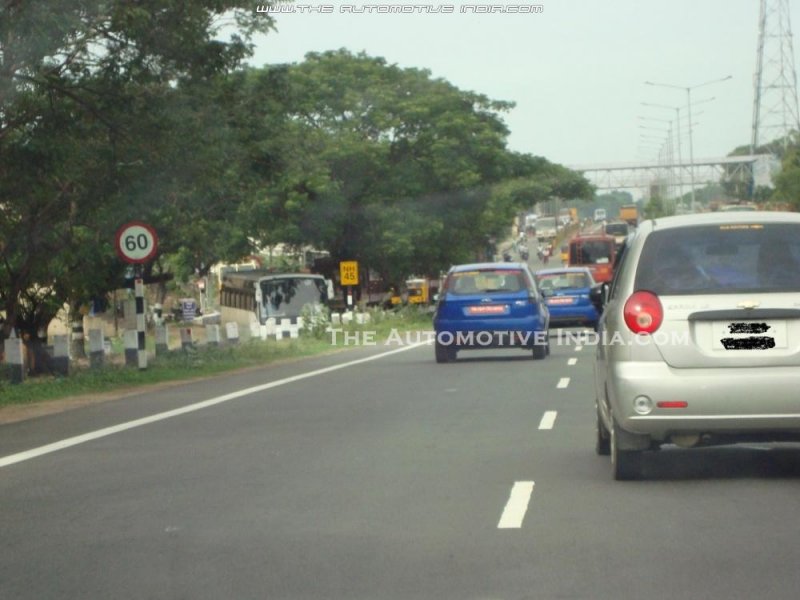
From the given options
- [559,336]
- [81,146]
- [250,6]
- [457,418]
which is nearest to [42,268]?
[81,146]

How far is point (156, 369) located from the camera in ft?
90.5

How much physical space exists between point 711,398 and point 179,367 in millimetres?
Result: 19877

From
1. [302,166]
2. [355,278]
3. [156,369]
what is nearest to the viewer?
[156,369]

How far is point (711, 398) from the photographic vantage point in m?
9.74

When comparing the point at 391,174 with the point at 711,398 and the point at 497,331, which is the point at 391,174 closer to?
the point at 497,331

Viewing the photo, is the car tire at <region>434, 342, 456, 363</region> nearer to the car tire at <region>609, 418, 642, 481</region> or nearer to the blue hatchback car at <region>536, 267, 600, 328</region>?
the blue hatchback car at <region>536, 267, 600, 328</region>

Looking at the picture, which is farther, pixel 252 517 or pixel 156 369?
pixel 156 369

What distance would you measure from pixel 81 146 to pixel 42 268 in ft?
25.3

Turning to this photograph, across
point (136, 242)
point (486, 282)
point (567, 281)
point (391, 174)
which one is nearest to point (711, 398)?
point (486, 282)

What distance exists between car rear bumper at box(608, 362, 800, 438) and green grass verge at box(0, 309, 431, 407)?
12716 mm

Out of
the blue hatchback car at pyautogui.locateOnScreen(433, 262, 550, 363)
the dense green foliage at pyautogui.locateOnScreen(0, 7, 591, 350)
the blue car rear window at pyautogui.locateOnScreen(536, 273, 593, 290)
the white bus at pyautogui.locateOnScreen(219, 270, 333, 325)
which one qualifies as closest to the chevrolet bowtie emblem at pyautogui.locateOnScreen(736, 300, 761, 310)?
the dense green foliage at pyautogui.locateOnScreen(0, 7, 591, 350)

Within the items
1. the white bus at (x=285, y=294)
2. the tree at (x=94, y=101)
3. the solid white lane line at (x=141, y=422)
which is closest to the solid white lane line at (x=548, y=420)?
the solid white lane line at (x=141, y=422)

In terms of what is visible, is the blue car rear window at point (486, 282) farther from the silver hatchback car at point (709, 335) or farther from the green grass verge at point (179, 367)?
the silver hatchback car at point (709, 335)

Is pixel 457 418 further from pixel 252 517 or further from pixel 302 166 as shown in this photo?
pixel 302 166
